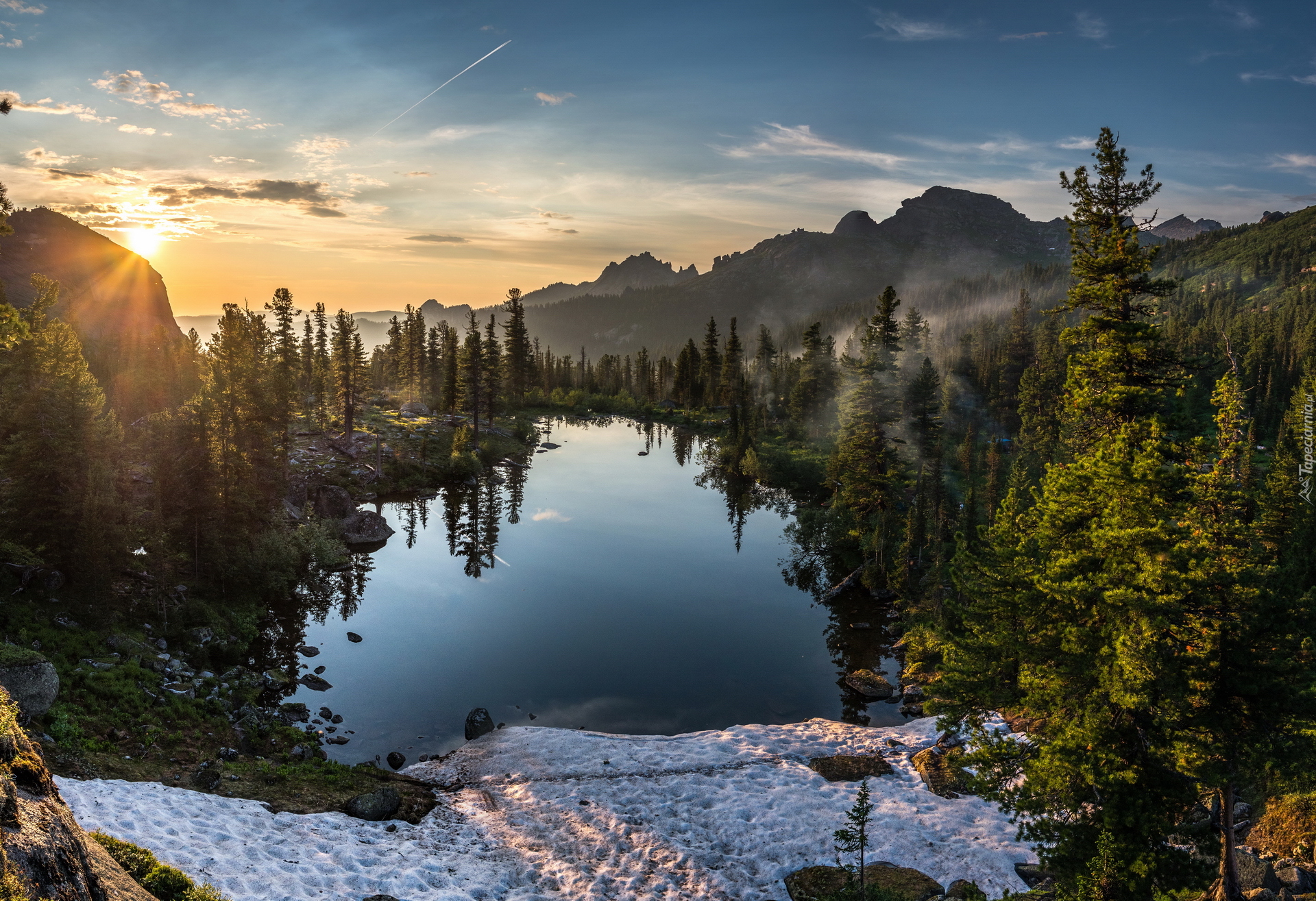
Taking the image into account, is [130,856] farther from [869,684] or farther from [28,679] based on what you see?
[869,684]

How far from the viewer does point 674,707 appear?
2912 cm

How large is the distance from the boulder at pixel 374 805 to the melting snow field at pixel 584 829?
0.46m

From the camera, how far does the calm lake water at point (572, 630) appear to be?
2850 cm

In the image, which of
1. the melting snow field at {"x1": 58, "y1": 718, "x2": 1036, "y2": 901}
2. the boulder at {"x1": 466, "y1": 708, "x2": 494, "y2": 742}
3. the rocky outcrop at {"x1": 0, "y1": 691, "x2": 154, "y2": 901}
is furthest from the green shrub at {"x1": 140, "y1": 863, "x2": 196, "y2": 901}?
the boulder at {"x1": 466, "y1": 708, "x2": 494, "y2": 742}

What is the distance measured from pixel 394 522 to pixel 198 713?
35.1 metres

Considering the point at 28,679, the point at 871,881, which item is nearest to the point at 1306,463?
the point at 871,881

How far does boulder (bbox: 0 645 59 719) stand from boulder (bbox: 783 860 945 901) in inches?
810

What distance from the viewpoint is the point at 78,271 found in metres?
182

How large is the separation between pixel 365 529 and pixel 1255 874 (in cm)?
5121

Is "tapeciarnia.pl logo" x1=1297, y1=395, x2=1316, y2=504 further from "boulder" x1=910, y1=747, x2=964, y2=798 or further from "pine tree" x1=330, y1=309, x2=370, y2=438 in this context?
"pine tree" x1=330, y1=309, x2=370, y2=438

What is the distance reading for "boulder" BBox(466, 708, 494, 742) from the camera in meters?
26.0

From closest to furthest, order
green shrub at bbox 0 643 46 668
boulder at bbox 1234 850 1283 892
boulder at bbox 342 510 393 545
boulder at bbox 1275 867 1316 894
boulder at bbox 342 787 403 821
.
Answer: boulder at bbox 1234 850 1283 892 < boulder at bbox 1275 867 1316 894 < green shrub at bbox 0 643 46 668 < boulder at bbox 342 787 403 821 < boulder at bbox 342 510 393 545

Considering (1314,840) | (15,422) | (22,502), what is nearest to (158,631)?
(22,502)

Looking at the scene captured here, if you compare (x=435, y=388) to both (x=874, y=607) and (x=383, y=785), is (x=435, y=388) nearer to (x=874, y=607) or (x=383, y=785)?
(x=874, y=607)
